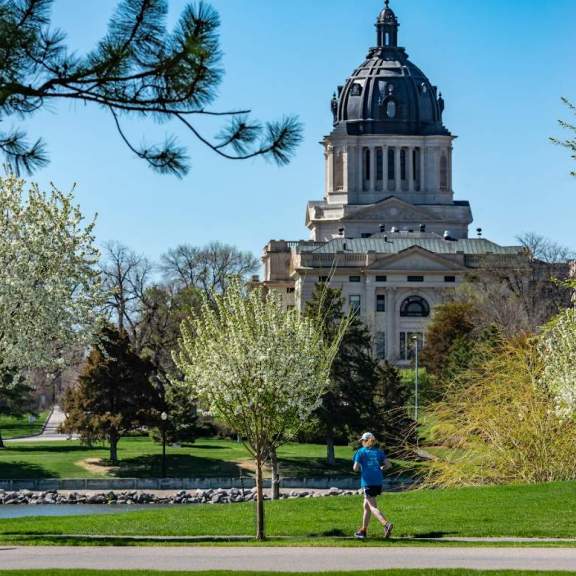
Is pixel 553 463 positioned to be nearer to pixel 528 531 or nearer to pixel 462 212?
pixel 528 531

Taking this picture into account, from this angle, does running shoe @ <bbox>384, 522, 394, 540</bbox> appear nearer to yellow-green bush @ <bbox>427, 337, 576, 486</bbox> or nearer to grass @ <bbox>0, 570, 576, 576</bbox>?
grass @ <bbox>0, 570, 576, 576</bbox>

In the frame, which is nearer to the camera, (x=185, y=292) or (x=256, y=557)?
(x=256, y=557)

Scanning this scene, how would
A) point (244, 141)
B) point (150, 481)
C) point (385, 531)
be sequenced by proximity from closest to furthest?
point (244, 141)
point (385, 531)
point (150, 481)

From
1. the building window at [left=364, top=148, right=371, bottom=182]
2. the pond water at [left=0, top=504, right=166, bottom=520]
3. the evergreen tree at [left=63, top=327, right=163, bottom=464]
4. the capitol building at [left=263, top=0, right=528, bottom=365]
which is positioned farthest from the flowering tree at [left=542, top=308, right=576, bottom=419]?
the building window at [left=364, top=148, right=371, bottom=182]

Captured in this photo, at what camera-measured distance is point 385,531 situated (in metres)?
27.5

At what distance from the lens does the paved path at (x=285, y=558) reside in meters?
22.5

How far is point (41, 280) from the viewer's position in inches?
1373

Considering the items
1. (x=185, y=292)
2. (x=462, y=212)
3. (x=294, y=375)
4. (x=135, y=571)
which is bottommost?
(x=135, y=571)

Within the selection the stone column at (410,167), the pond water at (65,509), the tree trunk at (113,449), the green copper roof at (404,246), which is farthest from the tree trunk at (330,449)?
the stone column at (410,167)

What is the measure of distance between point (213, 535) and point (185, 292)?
273ft

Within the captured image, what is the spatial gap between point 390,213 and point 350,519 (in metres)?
130

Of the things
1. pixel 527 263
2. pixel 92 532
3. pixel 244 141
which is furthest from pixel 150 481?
pixel 527 263

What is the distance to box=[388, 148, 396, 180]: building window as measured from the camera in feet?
558

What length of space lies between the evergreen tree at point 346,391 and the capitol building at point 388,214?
5786cm
